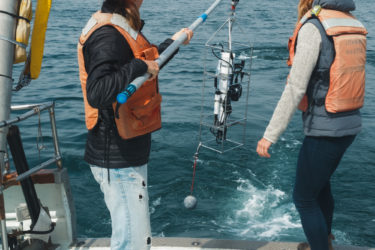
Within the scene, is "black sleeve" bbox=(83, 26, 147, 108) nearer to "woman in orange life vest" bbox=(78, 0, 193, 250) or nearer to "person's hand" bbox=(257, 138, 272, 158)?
"woman in orange life vest" bbox=(78, 0, 193, 250)

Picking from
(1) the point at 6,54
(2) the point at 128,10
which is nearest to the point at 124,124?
(2) the point at 128,10

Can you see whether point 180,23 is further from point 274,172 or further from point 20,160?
point 20,160

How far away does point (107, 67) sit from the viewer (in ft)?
6.04

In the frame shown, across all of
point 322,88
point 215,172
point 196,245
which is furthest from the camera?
point 215,172

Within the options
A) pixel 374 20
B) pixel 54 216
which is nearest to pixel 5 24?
pixel 54 216

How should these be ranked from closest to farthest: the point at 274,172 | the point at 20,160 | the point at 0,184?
the point at 0,184
the point at 20,160
the point at 274,172

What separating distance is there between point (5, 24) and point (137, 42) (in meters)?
0.65

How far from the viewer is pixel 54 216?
3.00m

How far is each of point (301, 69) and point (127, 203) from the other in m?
1.08

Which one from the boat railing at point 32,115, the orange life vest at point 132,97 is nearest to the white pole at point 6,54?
the boat railing at point 32,115

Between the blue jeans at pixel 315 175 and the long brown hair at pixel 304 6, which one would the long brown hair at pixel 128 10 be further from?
the blue jeans at pixel 315 175

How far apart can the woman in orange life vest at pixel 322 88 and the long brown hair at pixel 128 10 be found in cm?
81

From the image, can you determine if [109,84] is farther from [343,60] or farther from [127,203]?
[343,60]

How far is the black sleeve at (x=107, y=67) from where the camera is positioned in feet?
5.99
